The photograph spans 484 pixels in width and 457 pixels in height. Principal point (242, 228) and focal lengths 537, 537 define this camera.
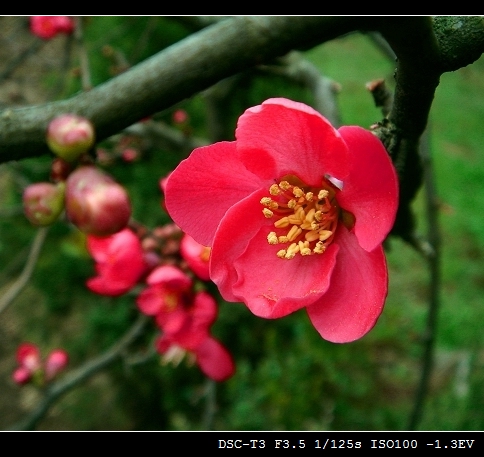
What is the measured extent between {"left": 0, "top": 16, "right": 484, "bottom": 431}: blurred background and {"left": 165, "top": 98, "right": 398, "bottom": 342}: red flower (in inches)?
35.6

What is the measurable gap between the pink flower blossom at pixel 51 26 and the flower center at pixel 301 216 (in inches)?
52.2

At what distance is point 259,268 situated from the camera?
56cm

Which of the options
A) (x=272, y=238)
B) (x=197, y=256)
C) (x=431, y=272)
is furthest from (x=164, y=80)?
(x=431, y=272)

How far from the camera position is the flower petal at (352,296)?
1.59 feet

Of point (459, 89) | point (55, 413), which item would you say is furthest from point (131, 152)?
point (459, 89)

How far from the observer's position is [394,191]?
0.46m

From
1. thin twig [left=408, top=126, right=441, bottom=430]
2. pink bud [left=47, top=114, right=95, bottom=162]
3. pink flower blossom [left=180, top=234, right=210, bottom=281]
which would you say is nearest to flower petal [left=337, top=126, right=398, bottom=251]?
pink bud [left=47, top=114, right=95, bottom=162]

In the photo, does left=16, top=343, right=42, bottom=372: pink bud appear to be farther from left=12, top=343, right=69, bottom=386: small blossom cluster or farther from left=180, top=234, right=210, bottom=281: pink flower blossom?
left=180, top=234, right=210, bottom=281: pink flower blossom

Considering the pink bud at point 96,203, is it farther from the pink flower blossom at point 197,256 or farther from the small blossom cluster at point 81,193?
the pink flower blossom at point 197,256

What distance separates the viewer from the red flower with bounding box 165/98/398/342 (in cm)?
→ 47

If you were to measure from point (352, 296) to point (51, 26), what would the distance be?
1485 mm

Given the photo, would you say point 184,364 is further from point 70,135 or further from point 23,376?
point 70,135

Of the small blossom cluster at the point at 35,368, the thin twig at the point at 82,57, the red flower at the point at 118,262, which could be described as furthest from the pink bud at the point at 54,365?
the thin twig at the point at 82,57
